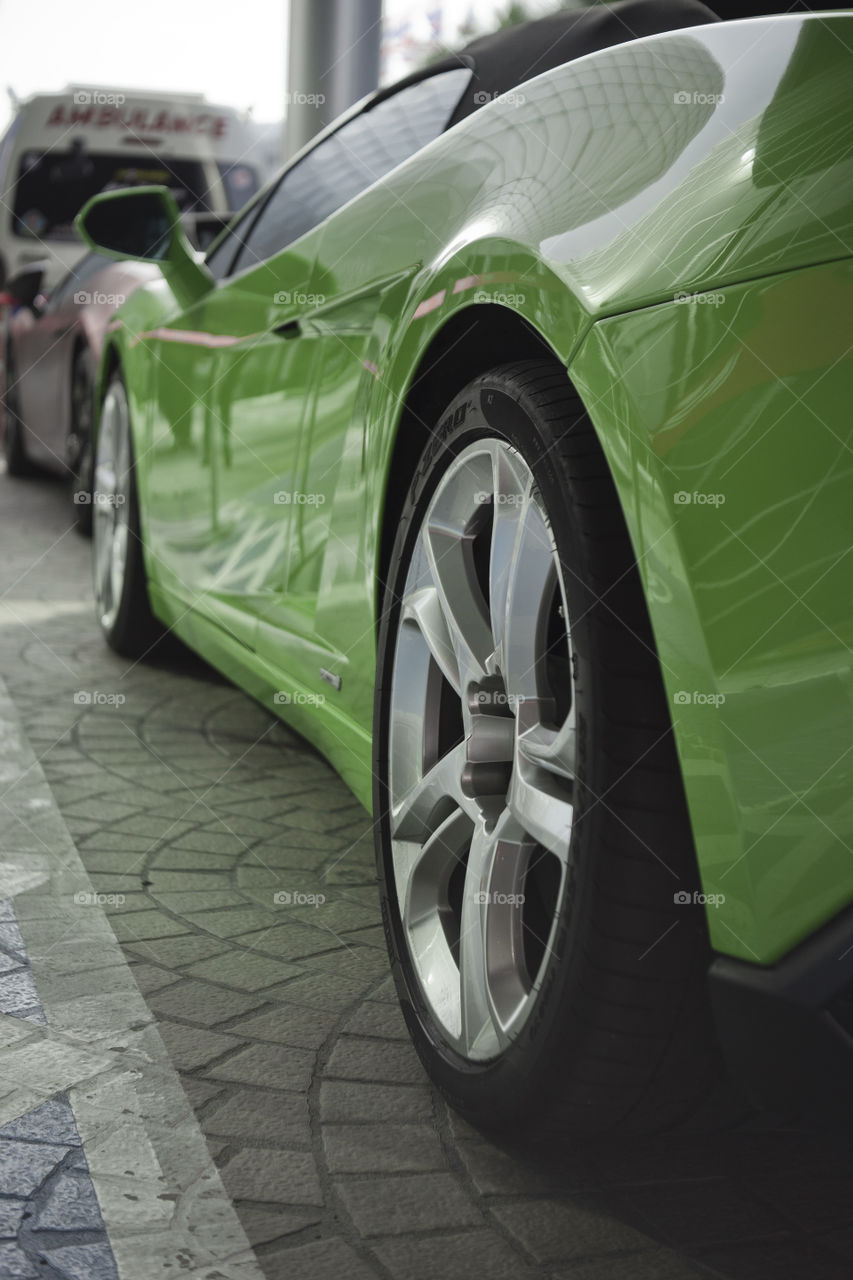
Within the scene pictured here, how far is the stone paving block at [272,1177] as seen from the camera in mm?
1707

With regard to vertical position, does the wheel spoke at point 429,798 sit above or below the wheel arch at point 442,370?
below

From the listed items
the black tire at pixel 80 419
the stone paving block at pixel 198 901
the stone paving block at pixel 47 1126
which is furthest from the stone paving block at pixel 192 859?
the black tire at pixel 80 419

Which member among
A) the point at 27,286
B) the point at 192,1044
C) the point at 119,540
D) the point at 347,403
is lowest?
the point at 27,286

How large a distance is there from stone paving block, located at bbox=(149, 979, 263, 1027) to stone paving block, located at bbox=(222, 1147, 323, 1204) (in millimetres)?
397

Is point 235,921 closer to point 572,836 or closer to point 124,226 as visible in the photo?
point 572,836

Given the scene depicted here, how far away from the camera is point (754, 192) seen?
139 centimetres

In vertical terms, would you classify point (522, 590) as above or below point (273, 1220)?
above

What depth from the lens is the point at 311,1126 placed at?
73.8 inches

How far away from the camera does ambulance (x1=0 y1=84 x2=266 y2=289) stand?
1202cm

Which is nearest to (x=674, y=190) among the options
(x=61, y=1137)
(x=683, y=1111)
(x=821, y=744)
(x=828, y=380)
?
(x=828, y=380)

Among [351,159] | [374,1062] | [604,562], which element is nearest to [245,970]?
[374,1062]

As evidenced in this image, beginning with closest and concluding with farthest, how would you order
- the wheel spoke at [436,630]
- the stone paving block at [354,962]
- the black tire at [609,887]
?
1. the black tire at [609,887]
2. the wheel spoke at [436,630]
3. the stone paving block at [354,962]

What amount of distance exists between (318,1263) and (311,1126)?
301 mm

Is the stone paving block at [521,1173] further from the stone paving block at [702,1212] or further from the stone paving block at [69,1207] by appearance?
the stone paving block at [69,1207]
